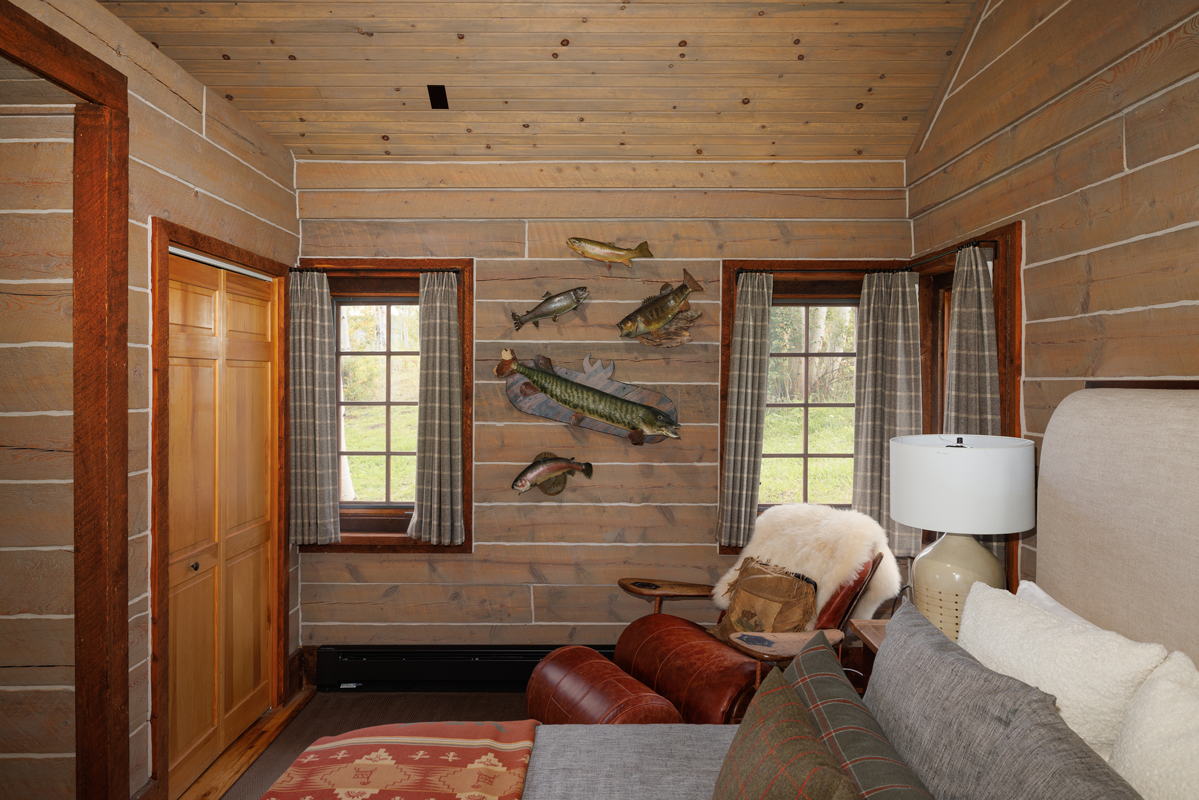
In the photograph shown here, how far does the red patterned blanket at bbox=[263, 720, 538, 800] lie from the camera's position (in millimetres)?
1404

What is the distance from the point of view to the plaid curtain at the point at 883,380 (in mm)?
3035

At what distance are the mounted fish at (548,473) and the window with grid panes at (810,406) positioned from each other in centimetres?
102

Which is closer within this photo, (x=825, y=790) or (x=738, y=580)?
(x=825, y=790)

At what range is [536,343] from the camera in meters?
3.31

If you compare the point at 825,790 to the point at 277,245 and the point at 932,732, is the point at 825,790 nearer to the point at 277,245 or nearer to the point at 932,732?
the point at 932,732

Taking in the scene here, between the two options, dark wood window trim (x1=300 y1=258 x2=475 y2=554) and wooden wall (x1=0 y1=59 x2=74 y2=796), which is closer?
wooden wall (x1=0 y1=59 x2=74 y2=796)

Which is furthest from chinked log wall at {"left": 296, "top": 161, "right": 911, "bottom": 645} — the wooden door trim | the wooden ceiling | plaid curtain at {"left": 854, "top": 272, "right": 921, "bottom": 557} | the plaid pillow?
the plaid pillow

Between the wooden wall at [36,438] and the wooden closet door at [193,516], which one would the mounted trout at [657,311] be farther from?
A: the wooden wall at [36,438]

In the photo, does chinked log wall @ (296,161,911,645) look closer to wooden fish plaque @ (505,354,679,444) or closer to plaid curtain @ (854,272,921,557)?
wooden fish plaque @ (505,354,679,444)

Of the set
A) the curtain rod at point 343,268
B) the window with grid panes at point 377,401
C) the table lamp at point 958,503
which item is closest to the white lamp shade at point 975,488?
the table lamp at point 958,503

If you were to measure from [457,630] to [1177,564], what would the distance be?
9.55 feet

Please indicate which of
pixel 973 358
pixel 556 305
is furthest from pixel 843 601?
pixel 556 305

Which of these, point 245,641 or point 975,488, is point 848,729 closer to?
point 975,488

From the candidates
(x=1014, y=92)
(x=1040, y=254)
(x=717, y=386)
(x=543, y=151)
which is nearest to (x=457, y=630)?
(x=717, y=386)
